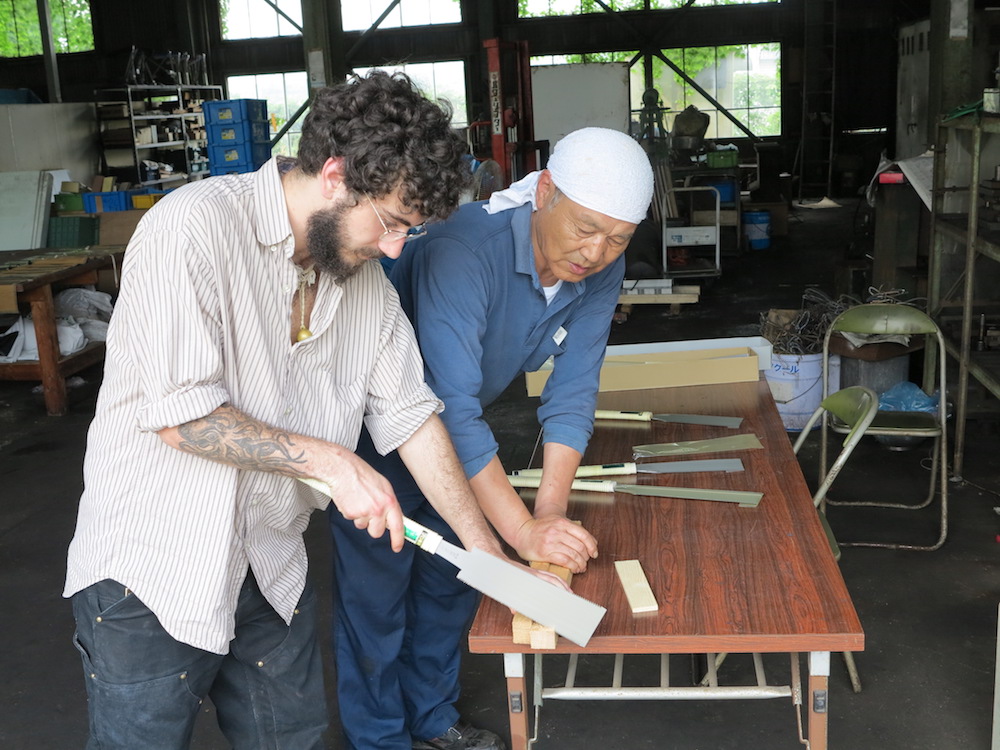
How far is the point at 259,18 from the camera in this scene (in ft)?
55.9

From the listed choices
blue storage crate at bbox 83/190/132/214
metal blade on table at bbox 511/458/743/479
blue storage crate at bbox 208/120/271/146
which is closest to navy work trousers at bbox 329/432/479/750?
metal blade on table at bbox 511/458/743/479

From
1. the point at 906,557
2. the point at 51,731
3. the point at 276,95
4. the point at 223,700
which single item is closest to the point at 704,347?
the point at 906,557

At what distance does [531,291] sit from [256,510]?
800mm

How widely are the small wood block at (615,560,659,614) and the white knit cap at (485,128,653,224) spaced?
2.20ft

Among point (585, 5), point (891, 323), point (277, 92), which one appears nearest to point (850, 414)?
point (891, 323)

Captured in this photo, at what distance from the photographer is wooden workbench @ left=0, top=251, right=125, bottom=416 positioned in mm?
5776

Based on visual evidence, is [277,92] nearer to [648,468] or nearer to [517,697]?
[648,468]

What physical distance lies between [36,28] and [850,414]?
17736mm

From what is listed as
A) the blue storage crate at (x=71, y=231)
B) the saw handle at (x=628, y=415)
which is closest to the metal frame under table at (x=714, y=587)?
the saw handle at (x=628, y=415)

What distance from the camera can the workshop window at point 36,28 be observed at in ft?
55.4

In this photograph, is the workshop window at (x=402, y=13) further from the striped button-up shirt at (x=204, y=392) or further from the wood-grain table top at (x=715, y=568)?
the striped button-up shirt at (x=204, y=392)

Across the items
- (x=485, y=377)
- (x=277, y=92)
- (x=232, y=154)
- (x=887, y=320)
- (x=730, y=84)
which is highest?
(x=277, y=92)

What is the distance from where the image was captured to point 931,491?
13.6 feet

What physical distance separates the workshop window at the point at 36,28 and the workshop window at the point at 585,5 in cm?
757
